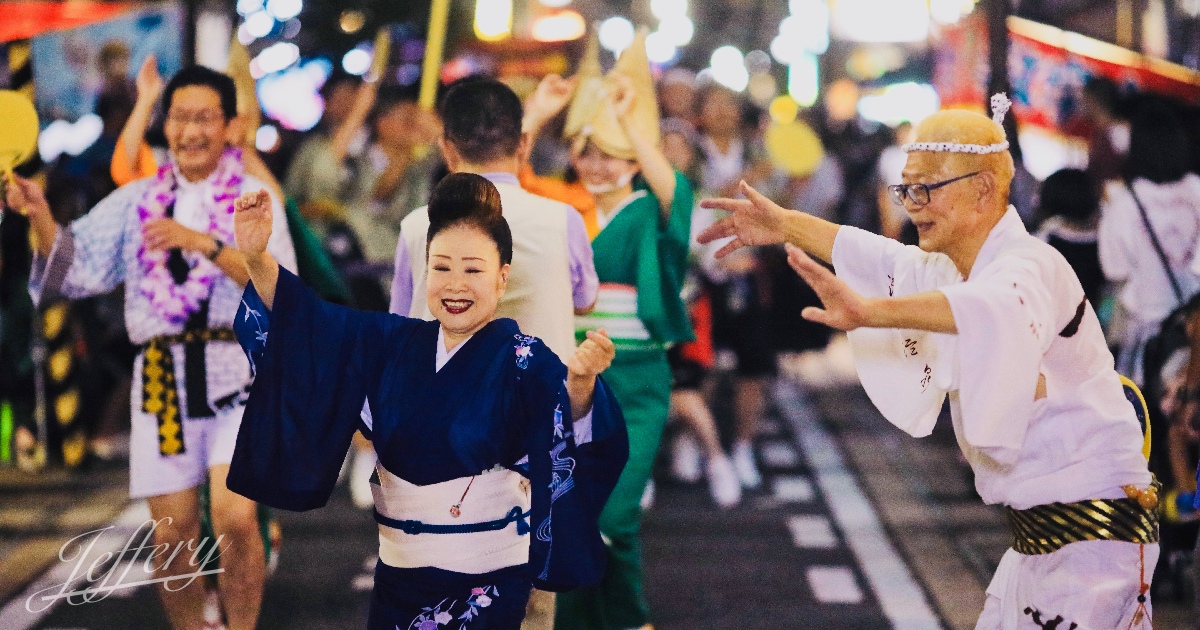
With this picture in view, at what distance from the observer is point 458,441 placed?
10.6ft

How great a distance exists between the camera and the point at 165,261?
15.2 ft

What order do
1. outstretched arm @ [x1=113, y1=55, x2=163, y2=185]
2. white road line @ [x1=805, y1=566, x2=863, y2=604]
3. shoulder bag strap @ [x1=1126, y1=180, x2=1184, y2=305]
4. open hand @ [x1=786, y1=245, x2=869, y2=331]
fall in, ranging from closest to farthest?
open hand @ [x1=786, y1=245, x2=869, y2=331] < outstretched arm @ [x1=113, y1=55, x2=163, y2=185] < white road line @ [x1=805, y1=566, x2=863, y2=604] < shoulder bag strap @ [x1=1126, y1=180, x2=1184, y2=305]

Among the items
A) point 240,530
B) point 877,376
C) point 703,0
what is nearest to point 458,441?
point 877,376

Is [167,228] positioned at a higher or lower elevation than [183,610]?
higher

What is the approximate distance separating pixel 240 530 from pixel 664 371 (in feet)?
5.56

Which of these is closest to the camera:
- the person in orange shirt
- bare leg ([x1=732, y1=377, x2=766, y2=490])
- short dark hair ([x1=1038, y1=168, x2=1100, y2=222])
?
the person in orange shirt

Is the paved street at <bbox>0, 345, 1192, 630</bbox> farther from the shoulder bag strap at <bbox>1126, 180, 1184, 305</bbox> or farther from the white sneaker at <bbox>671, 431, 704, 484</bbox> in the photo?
the shoulder bag strap at <bbox>1126, 180, 1184, 305</bbox>

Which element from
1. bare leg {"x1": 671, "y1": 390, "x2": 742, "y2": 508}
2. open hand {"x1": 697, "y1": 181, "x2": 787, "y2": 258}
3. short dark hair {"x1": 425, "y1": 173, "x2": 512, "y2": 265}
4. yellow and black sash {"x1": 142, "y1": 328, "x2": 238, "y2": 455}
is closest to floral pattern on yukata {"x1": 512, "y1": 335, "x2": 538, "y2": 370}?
short dark hair {"x1": 425, "y1": 173, "x2": 512, "y2": 265}

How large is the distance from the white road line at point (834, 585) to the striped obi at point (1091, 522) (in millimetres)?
2545

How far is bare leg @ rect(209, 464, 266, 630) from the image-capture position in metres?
4.54

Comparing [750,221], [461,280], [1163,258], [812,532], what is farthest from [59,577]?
[1163,258]

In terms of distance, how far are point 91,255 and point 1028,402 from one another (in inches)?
126

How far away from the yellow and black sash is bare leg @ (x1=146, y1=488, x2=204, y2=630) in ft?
0.60

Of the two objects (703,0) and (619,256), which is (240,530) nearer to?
(619,256)
